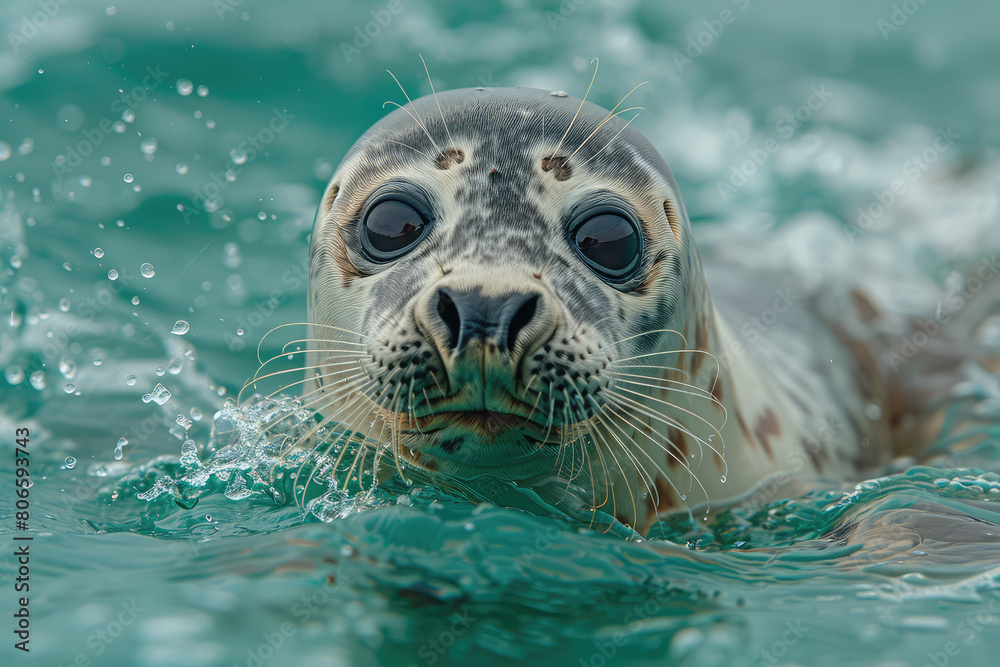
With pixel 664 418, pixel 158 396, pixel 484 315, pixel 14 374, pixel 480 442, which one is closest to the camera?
pixel 484 315

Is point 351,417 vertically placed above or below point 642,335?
below

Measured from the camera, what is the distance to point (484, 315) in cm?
189

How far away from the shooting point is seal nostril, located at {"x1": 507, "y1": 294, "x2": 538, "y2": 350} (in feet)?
6.31

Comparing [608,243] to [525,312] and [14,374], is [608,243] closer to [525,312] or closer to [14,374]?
[525,312]

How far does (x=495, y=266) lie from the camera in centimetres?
207

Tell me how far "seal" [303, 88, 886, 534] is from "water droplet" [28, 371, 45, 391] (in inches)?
76.9

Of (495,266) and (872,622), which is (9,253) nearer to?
(495,266)

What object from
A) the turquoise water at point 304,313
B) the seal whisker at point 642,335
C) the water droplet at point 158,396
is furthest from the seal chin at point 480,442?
the water droplet at point 158,396

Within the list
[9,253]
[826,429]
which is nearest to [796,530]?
[826,429]

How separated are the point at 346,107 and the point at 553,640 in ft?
16.6

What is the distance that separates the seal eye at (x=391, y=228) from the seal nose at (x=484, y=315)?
1.32 ft

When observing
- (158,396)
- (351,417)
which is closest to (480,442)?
(351,417)

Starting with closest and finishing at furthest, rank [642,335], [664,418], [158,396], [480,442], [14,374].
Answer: [480,442]
[642,335]
[664,418]
[14,374]
[158,396]

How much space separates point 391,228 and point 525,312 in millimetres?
584
